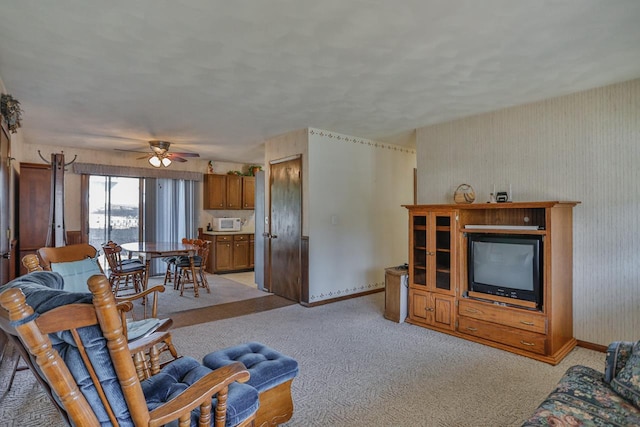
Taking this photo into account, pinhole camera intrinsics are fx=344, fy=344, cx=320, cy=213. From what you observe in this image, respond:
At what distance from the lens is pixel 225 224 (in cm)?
767

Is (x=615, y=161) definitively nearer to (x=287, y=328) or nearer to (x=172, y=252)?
(x=287, y=328)

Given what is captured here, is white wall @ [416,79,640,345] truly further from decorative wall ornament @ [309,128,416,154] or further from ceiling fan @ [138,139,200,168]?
ceiling fan @ [138,139,200,168]

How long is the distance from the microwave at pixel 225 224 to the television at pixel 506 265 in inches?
214

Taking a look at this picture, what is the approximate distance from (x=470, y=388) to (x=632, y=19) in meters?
2.68

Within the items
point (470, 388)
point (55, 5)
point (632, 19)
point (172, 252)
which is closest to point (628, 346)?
point (470, 388)

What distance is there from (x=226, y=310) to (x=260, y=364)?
9.10ft

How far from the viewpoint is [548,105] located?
3602 mm

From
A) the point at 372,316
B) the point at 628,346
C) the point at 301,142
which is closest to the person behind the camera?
the point at 628,346

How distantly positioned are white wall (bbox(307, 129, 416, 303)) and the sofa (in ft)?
11.1

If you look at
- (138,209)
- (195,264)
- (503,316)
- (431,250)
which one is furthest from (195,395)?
(138,209)

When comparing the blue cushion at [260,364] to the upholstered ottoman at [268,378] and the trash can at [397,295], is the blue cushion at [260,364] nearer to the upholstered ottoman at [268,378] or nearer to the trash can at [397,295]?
the upholstered ottoman at [268,378]

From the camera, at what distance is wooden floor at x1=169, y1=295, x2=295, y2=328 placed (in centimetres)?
419

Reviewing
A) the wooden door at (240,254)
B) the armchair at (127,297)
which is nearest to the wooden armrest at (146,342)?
the armchair at (127,297)

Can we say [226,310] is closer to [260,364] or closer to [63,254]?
[63,254]
